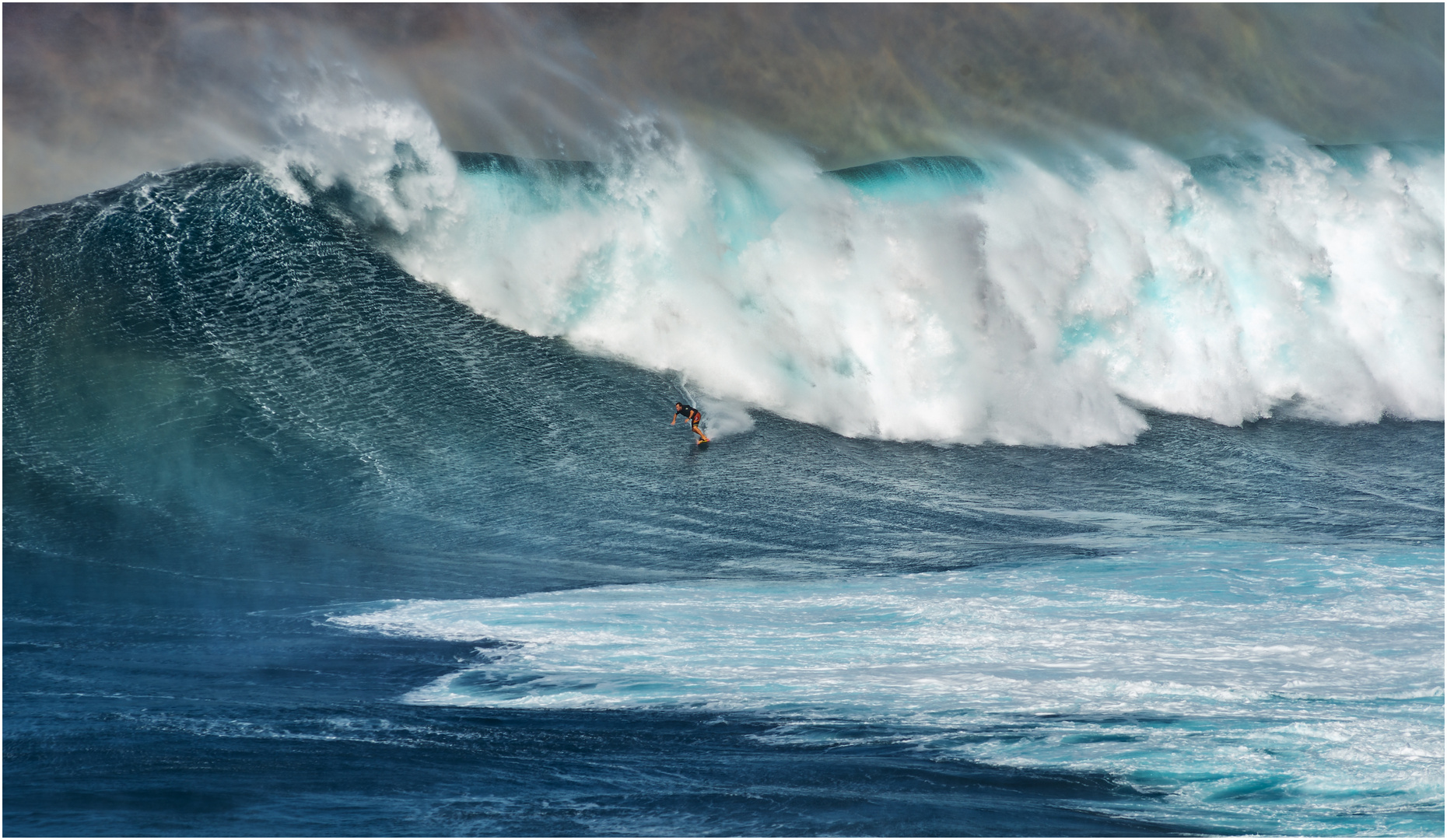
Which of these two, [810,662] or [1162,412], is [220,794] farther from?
[1162,412]

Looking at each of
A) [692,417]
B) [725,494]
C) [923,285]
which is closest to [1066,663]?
[725,494]

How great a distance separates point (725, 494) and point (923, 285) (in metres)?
4.06

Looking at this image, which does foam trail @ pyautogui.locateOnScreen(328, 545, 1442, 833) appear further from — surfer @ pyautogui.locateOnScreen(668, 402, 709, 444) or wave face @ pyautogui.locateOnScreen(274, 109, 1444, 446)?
wave face @ pyautogui.locateOnScreen(274, 109, 1444, 446)

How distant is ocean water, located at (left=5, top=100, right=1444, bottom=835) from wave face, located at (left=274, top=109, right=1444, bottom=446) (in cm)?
5

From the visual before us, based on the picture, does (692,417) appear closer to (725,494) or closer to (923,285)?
(725,494)

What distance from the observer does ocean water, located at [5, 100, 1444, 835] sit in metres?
4.58

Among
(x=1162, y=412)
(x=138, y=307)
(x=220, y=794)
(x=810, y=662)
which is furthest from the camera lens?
(x=1162, y=412)

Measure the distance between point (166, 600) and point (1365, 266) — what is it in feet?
45.8

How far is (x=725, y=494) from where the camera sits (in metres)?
8.59

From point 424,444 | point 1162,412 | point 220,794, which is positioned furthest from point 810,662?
point 1162,412

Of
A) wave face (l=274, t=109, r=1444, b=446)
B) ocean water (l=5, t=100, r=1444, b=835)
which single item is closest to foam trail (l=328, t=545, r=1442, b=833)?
ocean water (l=5, t=100, r=1444, b=835)

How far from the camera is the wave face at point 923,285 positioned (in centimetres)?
1093

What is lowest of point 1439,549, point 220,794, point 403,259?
point 220,794

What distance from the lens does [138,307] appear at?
1012 centimetres
